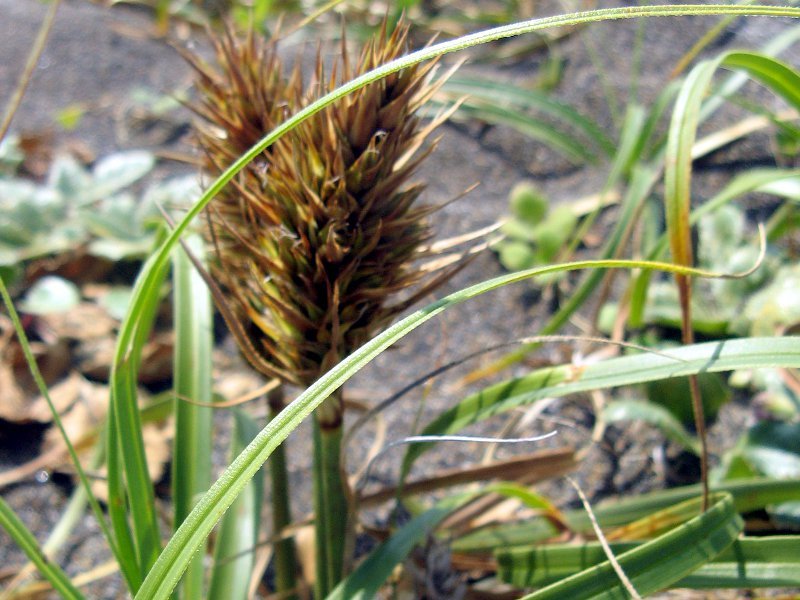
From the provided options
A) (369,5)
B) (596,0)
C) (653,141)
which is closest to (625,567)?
(653,141)

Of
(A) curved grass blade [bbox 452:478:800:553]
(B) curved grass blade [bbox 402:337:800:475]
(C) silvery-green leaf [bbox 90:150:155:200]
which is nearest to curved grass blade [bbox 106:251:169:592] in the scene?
(B) curved grass blade [bbox 402:337:800:475]

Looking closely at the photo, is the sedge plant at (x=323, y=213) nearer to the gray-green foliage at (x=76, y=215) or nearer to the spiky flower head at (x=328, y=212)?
the spiky flower head at (x=328, y=212)

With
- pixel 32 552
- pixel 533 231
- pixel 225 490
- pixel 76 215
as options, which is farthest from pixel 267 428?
pixel 76 215

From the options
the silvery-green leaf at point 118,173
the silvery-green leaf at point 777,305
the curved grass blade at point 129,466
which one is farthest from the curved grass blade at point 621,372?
the silvery-green leaf at point 118,173

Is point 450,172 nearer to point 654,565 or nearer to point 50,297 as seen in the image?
point 50,297

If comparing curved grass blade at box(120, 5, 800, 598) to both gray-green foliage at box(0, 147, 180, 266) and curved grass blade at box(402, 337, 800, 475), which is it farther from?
gray-green foliage at box(0, 147, 180, 266)
